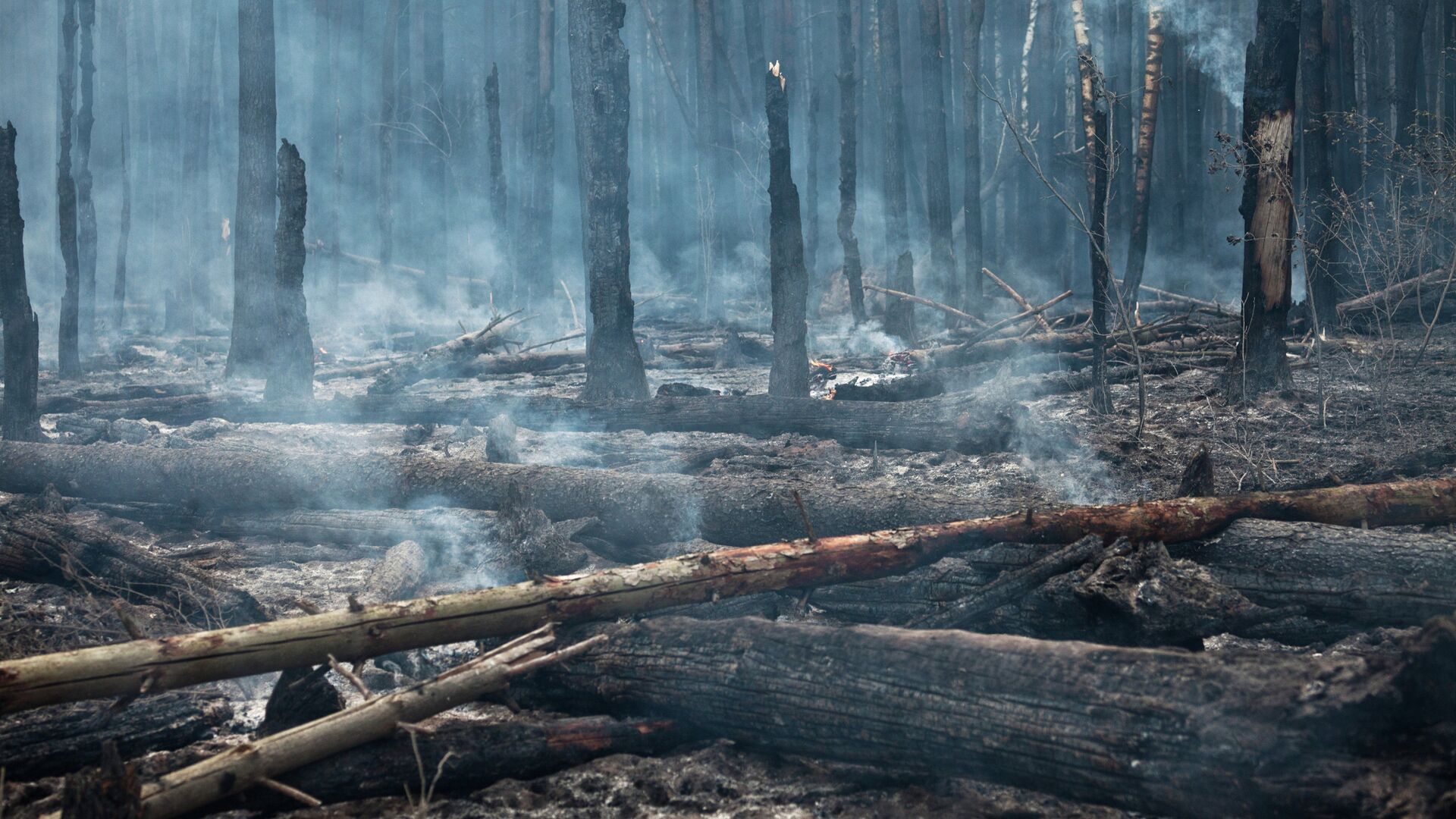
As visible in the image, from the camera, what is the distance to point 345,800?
2.89 meters

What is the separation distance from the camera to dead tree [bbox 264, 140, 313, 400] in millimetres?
9945

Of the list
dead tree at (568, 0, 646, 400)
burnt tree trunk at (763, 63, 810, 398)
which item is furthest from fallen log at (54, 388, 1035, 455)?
burnt tree trunk at (763, 63, 810, 398)

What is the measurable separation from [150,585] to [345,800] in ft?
8.60

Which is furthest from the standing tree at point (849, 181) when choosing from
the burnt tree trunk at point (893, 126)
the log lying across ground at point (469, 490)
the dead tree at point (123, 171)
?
the dead tree at point (123, 171)

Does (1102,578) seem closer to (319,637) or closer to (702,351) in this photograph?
(319,637)

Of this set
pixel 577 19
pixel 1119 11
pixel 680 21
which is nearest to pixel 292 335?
pixel 577 19

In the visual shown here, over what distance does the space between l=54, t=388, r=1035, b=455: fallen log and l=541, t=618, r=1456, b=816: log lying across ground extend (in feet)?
13.4

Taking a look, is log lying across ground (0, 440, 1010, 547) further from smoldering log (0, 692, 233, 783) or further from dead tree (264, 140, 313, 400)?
dead tree (264, 140, 313, 400)

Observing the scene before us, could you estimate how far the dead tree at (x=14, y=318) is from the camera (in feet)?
25.8

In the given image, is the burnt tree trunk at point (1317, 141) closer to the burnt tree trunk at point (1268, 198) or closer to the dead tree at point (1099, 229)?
the burnt tree trunk at point (1268, 198)

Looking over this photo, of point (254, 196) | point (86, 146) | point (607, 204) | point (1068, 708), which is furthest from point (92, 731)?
point (86, 146)

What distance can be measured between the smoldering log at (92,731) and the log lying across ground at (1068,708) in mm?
1317

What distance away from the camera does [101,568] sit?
4.87 metres

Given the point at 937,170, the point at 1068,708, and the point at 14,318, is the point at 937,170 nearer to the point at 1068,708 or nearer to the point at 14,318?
the point at 14,318
